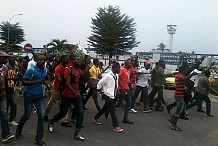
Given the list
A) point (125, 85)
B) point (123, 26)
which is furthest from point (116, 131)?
point (123, 26)

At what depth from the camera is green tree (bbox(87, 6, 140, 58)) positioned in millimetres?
43500

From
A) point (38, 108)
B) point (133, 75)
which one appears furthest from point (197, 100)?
point (38, 108)

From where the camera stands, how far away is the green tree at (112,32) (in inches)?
1713

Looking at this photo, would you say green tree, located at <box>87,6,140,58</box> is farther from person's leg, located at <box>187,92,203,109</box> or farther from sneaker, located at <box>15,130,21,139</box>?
sneaker, located at <box>15,130,21,139</box>

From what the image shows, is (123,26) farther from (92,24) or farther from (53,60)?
(53,60)

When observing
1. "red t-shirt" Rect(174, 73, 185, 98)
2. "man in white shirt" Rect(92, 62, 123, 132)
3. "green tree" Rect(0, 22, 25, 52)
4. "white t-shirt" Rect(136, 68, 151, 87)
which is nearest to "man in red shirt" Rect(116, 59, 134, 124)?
"man in white shirt" Rect(92, 62, 123, 132)

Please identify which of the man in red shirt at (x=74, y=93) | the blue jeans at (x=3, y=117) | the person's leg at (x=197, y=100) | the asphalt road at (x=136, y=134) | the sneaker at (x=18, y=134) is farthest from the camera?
the person's leg at (x=197, y=100)

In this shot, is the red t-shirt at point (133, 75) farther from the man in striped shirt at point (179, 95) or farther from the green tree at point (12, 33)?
the green tree at point (12, 33)

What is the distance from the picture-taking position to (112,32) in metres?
43.4

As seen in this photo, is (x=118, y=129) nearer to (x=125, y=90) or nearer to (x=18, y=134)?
(x=125, y=90)

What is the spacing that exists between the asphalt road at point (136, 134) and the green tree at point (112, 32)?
3425 cm

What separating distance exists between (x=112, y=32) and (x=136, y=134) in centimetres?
3661

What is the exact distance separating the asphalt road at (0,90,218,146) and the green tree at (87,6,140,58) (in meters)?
34.2

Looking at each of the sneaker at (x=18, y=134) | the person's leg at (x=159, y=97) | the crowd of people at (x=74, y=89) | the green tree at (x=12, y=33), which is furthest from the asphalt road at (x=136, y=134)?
the green tree at (x=12, y=33)
